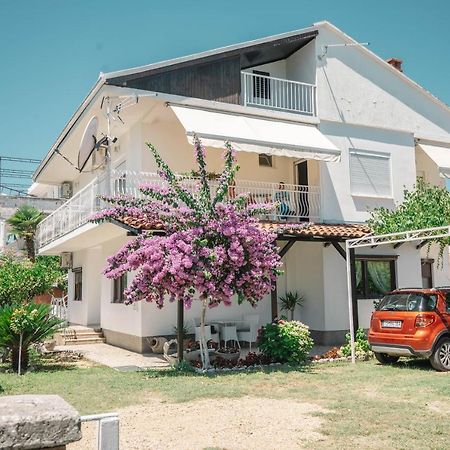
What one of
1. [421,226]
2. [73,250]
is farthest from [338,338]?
[73,250]

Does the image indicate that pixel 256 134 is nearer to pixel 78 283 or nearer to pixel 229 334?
pixel 229 334

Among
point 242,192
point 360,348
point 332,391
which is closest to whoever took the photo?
point 332,391

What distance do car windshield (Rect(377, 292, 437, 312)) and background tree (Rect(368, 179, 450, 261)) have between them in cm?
480

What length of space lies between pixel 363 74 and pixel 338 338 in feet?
32.7

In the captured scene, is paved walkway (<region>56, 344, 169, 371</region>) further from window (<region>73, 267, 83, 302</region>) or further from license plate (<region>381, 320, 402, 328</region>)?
license plate (<region>381, 320, 402, 328</region>)

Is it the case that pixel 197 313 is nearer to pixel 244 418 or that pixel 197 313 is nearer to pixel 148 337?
pixel 148 337

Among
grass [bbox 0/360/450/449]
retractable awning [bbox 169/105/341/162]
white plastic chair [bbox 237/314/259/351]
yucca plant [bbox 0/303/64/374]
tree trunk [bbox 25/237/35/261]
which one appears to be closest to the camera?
grass [bbox 0/360/450/449]

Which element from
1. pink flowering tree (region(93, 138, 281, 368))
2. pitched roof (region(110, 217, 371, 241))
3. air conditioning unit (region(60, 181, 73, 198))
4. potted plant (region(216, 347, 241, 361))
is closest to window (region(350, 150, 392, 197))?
pitched roof (region(110, 217, 371, 241))

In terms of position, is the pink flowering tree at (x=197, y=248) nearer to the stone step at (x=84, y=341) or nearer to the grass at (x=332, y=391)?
the grass at (x=332, y=391)

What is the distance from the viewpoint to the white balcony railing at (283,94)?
738 inches

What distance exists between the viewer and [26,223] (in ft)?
104

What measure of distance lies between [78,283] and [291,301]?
11.0m

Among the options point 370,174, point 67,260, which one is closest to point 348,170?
point 370,174

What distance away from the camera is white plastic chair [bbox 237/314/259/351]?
52.7 feet
